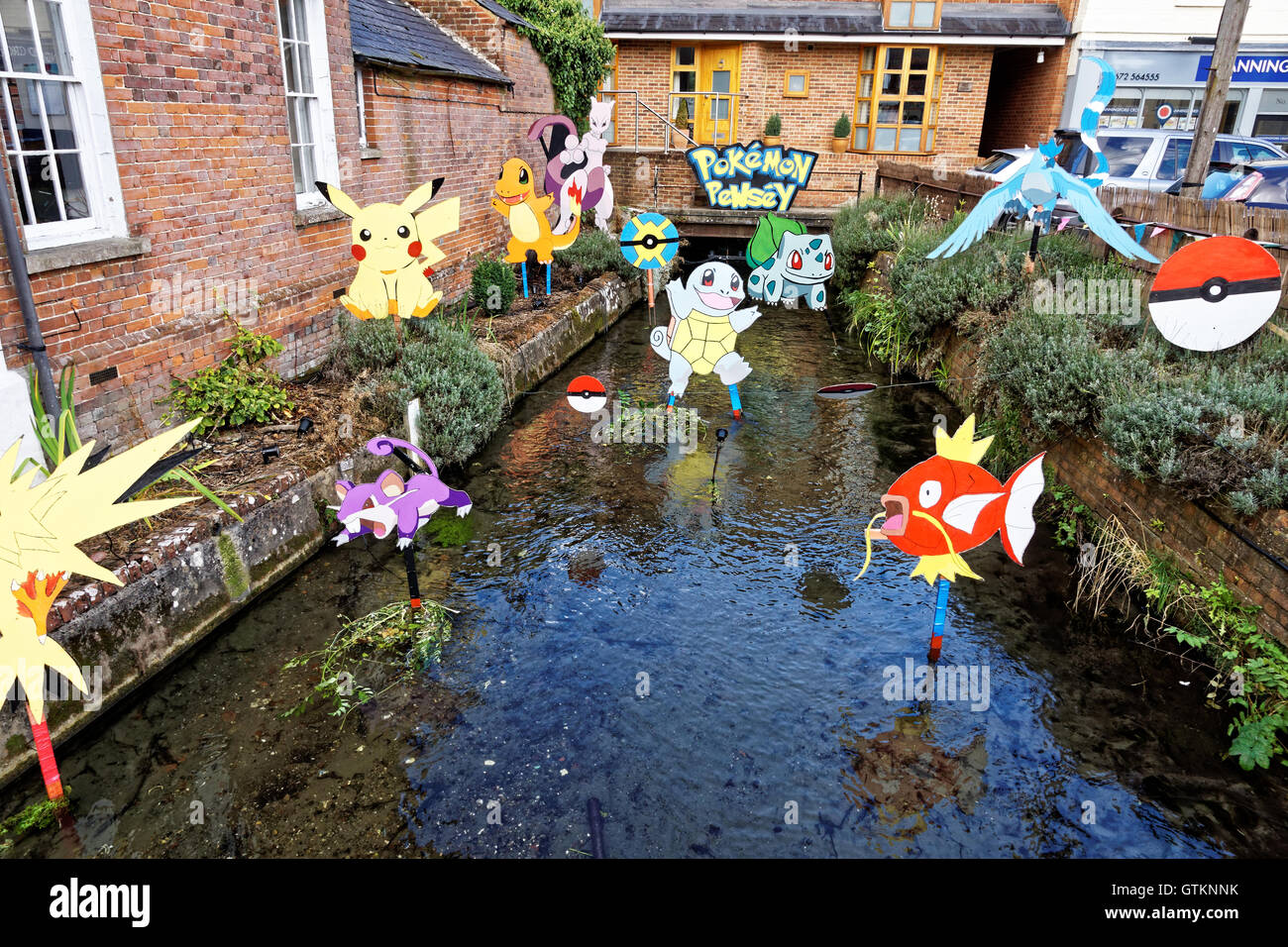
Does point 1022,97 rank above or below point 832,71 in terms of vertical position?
below

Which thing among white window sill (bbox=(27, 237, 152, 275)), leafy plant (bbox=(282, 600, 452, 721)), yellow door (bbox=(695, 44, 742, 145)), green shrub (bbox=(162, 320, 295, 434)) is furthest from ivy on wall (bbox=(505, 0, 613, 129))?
leafy plant (bbox=(282, 600, 452, 721))

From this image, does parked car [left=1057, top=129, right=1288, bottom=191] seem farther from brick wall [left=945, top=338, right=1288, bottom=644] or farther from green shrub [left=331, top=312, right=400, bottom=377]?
green shrub [left=331, top=312, right=400, bottom=377]

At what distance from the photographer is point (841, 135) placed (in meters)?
19.4

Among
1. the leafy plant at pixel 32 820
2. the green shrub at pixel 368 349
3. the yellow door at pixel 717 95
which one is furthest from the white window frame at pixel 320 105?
the yellow door at pixel 717 95

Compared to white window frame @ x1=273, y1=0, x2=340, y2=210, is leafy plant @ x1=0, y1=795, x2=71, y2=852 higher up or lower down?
lower down

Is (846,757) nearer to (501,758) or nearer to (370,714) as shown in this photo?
(501,758)

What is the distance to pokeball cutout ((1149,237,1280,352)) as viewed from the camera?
580cm

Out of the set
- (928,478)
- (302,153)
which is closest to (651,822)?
(928,478)

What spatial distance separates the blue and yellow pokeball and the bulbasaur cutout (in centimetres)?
136

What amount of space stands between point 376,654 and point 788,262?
662 cm

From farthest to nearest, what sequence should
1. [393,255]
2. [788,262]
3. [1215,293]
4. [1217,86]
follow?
[788,262]
[1217,86]
[393,255]
[1215,293]

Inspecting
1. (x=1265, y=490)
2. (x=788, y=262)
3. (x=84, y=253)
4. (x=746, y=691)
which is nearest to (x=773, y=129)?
(x=788, y=262)

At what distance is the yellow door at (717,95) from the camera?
19688mm

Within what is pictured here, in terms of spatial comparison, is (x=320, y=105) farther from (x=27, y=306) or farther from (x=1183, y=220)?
(x=1183, y=220)
